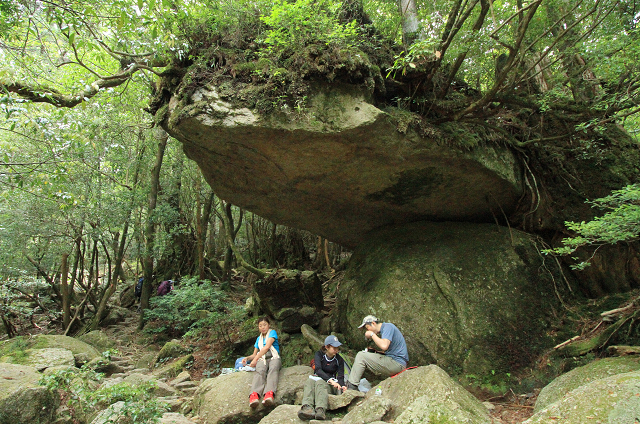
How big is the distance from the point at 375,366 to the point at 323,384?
104 centimetres

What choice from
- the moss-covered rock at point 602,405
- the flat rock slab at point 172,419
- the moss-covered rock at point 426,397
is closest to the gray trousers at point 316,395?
the moss-covered rock at point 426,397

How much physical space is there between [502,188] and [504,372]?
2992mm

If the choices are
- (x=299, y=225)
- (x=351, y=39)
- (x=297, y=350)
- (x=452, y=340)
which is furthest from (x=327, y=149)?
(x=297, y=350)

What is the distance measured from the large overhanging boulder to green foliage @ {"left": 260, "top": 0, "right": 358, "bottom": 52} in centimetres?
64

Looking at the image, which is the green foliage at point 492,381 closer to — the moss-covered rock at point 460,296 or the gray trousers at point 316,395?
the moss-covered rock at point 460,296

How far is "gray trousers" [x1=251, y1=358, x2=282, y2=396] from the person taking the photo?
4.46 metres

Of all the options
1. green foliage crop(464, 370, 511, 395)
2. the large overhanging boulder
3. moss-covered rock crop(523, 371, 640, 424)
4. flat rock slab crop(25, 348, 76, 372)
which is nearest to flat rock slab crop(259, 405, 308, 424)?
moss-covered rock crop(523, 371, 640, 424)

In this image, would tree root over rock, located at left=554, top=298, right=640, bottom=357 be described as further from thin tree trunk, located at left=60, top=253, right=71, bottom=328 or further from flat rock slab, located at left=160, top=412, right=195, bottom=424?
thin tree trunk, located at left=60, top=253, right=71, bottom=328

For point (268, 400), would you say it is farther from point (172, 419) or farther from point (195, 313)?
point (195, 313)

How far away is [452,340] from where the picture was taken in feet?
17.6

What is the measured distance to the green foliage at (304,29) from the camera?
451cm

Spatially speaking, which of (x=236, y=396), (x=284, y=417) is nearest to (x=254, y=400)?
(x=236, y=396)

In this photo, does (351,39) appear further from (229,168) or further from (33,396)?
(33,396)

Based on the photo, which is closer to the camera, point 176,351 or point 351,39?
point 351,39
